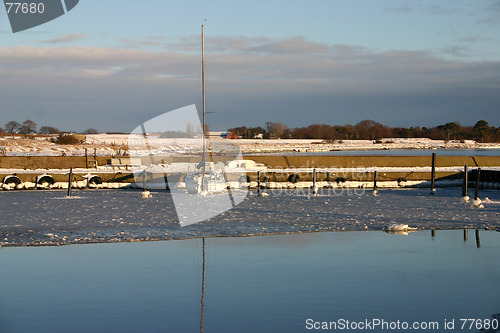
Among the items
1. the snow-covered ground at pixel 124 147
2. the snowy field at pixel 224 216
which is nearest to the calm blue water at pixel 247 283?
the snowy field at pixel 224 216

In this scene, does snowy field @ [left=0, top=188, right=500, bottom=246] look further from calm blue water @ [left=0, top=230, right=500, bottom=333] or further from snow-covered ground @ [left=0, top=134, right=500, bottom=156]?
snow-covered ground @ [left=0, top=134, right=500, bottom=156]

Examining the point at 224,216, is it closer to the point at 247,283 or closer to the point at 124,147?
the point at 247,283

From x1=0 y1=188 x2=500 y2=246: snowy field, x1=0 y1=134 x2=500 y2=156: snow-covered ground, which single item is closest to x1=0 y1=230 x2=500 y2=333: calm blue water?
x1=0 y1=188 x2=500 y2=246: snowy field

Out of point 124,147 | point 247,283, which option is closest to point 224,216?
point 247,283

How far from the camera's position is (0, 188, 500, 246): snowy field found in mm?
17219

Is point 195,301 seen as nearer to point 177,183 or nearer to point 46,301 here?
point 46,301

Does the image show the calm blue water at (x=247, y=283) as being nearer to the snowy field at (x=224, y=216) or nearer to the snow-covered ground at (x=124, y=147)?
the snowy field at (x=224, y=216)

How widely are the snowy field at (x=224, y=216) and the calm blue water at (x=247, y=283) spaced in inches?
54.8

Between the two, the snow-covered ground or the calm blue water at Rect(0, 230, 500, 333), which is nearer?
the calm blue water at Rect(0, 230, 500, 333)

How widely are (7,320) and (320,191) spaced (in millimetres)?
22631

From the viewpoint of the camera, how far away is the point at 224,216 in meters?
20.8

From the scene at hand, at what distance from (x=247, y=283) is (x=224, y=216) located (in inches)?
362

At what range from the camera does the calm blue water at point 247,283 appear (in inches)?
373

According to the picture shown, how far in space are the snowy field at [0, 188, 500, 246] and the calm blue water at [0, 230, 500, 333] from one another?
4.57ft
